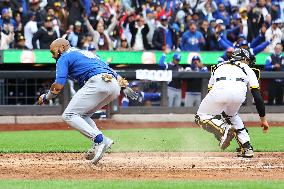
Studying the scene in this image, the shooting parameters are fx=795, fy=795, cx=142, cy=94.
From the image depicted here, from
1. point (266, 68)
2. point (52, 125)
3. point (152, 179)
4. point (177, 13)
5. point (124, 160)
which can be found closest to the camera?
point (152, 179)

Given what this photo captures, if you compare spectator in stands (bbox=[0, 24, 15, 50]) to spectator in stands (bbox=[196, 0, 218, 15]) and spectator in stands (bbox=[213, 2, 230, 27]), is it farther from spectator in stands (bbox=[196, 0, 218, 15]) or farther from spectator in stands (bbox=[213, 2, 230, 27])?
spectator in stands (bbox=[213, 2, 230, 27])

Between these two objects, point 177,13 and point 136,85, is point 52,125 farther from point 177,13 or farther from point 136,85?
point 177,13

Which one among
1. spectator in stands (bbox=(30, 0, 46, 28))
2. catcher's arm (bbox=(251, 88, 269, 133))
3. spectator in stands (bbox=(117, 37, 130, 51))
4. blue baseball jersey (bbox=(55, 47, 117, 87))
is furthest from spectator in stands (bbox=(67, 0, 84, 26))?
blue baseball jersey (bbox=(55, 47, 117, 87))

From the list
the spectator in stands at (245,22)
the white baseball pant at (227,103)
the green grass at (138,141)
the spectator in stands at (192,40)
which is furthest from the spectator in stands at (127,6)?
the white baseball pant at (227,103)

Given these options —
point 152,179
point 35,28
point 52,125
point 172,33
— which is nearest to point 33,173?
point 152,179

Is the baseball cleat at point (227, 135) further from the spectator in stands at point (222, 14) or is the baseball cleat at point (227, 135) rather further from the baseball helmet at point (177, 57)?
the spectator in stands at point (222, 14)
